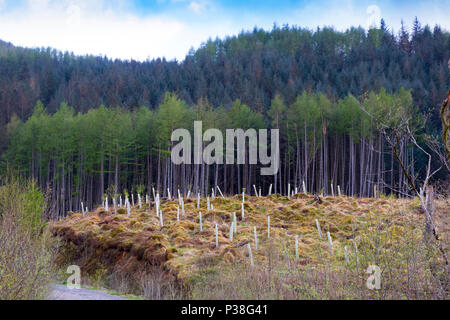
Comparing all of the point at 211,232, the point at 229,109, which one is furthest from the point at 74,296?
the point at 229,109

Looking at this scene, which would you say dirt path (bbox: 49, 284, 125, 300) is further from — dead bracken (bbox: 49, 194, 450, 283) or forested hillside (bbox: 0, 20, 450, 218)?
forested hillside (bbox: 0, 20, 450, 218)

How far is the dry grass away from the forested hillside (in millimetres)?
4174

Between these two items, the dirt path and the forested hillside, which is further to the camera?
the forested hillside

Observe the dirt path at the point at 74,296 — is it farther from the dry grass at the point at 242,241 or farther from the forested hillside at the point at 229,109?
the forested hillside at the point at 229,109

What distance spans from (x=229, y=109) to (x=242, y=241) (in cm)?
3850

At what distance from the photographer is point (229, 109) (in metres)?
52.1

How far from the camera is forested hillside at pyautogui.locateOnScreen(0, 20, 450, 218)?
42.4 m

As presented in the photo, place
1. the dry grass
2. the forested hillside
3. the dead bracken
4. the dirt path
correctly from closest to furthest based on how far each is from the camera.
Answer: the dry grass, the dirt path, the dead bracken, the forested hillside

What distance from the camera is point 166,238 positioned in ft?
53.3

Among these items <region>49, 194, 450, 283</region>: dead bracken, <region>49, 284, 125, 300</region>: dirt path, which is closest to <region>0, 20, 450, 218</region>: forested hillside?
<region>49, 194, 450, 283</region>: dead bracken

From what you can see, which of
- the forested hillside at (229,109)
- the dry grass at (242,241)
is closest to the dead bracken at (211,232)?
the dry grass at (242,241)

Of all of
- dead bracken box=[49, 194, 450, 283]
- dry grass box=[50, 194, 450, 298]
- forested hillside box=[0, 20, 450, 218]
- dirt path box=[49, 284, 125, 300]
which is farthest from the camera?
forested hillside box=[0, 20, 450, 218]

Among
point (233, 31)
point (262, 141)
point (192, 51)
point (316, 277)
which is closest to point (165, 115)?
point (262, 141)

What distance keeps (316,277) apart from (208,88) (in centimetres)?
6378
